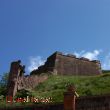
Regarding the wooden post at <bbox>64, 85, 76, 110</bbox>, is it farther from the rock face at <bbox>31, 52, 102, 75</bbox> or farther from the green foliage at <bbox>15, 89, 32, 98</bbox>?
the rock face at <bbox>31, 52, 102, 75</bbox>

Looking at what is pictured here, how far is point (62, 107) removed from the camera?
23.8 m

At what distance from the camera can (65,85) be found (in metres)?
41.0

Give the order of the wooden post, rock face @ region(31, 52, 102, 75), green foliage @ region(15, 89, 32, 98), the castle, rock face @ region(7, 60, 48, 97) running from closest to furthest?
the wooden post
green foliage @ region(15, 89, 32, 98)
rock face @ region(7, 60, 48, 97)
the castle
rock face @ region(31, 52, 102, 75)

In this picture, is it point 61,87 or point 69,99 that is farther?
point 61,87

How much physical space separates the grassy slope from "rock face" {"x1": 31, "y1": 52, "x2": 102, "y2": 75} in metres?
7.29

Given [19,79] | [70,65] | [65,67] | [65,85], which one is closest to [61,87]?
[65,85]

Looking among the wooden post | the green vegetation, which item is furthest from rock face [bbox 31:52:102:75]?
the wooden post

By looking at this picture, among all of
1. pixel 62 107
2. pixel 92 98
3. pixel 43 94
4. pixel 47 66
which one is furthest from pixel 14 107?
pixel 47 66

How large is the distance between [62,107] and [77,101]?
1008 mm

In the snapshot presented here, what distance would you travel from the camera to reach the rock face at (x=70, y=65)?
180 feet

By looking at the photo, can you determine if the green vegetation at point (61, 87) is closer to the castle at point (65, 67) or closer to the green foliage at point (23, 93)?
the green foliage at point (23, 93)

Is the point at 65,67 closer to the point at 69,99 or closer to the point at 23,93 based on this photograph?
the point at 23,93

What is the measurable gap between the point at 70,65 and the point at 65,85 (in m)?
15.4

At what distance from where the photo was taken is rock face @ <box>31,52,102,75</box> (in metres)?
54.8
